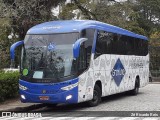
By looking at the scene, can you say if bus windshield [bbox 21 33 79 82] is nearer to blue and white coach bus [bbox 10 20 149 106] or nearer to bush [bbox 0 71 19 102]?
blue and white coach bus [bbox 10 20 149 106]

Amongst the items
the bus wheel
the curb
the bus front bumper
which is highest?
the bus front bumper

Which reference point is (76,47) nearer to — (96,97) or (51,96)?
(51,96)

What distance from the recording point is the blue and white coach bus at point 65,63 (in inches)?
580

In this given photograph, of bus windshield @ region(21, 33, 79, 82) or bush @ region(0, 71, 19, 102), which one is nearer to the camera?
bus windshield @ region(21, 33, 79, 82)

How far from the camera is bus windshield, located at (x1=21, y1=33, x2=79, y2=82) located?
14836 millimetres

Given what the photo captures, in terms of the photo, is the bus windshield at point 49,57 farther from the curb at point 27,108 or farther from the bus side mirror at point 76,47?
the curb at point 27,108

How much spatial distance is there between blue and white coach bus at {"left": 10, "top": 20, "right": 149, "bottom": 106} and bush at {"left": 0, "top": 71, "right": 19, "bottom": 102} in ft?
5.45

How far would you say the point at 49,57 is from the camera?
15148 mm

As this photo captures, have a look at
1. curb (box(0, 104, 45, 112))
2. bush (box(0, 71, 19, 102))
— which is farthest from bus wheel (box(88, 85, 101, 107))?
bush (box(0, 71, 19, 102))

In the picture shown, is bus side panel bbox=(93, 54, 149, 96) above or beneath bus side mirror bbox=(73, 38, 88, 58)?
beneath

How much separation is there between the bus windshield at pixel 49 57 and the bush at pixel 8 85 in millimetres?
Answer: 1843

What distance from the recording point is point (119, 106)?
17.0 metres

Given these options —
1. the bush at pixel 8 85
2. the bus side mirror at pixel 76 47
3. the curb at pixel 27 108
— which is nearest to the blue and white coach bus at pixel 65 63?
the bus side mirror at pixel 76 47

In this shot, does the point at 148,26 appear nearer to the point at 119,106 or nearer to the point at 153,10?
the point at 153,10
